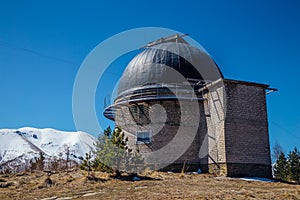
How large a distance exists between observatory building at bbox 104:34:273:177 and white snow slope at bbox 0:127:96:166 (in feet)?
114

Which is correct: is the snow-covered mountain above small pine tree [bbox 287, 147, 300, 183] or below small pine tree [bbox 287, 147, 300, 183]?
above

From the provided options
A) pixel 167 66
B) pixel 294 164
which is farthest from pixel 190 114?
pixel 294 164

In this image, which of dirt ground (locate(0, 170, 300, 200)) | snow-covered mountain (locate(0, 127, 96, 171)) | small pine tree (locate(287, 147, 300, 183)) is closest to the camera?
dirt ground (locate(0, 170, 300, 200))

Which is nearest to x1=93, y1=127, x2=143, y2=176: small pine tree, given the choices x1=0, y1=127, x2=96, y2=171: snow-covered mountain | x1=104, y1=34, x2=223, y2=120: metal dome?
x1=104, y1=34, x2=223, y2=120: metal dome

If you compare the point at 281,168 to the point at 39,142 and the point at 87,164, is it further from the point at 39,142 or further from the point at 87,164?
the point at 39,142

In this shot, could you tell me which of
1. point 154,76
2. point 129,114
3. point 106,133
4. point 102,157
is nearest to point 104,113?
point 129,114

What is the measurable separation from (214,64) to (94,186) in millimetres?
11253

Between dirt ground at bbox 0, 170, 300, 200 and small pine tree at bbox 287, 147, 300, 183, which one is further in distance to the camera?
small pine tree at bbox 287, 147, 300, 183

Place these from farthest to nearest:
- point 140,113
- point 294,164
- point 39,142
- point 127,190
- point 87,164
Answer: point 39,142 → point 294,164 → point 140,113 → point 87,164 → point 127,190

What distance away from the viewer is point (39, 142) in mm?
64500

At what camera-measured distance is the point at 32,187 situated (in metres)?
11.6

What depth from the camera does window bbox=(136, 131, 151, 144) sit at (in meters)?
16.9

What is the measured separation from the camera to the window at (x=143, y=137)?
16922mm

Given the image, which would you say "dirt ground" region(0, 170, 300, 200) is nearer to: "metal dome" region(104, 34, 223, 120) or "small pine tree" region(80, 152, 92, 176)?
"small pine tree" region(80, 152, 92, 176)
